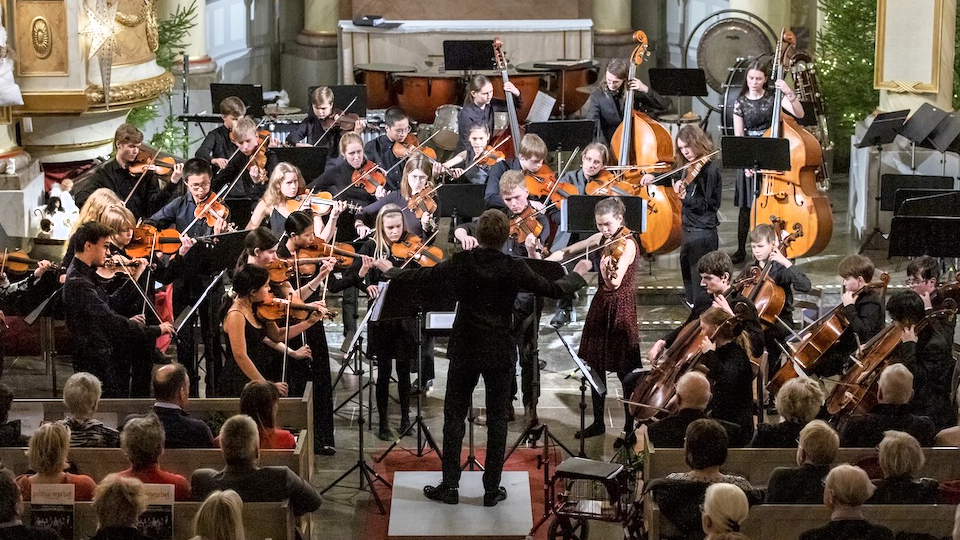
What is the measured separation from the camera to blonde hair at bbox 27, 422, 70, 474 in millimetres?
5848

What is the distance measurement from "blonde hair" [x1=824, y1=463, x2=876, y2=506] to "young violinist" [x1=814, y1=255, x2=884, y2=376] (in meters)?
2.75

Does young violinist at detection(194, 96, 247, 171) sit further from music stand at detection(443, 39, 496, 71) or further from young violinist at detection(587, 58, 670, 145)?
music stand at detection(443, 39, 496, 71)

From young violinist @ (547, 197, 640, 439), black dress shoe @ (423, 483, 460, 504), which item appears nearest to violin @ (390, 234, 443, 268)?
young violinist @ (547, 197, 640, 439)

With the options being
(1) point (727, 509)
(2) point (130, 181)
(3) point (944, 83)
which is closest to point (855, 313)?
(1) point (727, 509)


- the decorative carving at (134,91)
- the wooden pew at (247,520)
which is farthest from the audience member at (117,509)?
the decorative carving at (134,91)

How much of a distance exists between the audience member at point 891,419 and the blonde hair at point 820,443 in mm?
676

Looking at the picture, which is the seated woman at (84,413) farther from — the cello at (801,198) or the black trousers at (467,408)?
the cello at (801,198)

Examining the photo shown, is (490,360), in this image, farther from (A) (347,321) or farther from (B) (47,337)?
(B) (47,337)

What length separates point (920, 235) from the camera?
8.56 metres

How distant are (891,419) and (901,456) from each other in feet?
2.70

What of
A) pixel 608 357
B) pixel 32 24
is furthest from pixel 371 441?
pixel 32 24

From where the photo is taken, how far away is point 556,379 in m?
9.85

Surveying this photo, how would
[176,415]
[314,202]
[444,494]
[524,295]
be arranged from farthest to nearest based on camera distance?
[314,202], [524,295], [444,494], [176,415]

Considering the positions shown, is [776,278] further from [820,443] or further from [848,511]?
[848,511]
